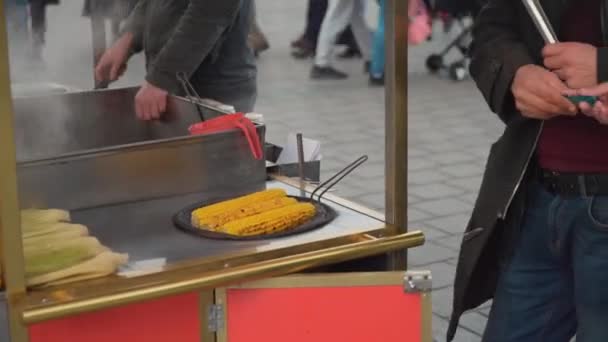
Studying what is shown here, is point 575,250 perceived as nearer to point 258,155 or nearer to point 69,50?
point 258,155

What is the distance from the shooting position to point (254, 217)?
1.92m

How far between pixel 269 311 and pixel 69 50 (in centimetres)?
169

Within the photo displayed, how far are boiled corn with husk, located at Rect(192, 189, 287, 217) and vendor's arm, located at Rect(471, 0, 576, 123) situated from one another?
488 millimetres

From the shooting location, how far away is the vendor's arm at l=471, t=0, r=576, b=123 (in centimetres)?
178

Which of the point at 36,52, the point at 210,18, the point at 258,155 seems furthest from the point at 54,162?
the point at 36,52

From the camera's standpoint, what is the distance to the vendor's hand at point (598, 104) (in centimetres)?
166

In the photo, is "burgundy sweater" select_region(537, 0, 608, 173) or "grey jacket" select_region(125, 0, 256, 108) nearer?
"burgundy sweater" select_region(537, 0, 608, 173)

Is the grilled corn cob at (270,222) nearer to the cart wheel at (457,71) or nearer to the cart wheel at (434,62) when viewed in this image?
the cart wheel at (457,71)

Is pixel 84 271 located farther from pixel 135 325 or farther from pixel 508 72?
pixel 508 72

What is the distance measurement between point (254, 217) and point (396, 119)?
34cm

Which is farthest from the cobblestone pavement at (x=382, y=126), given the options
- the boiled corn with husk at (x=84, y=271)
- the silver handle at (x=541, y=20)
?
the silver handle at (x=541, y=20)

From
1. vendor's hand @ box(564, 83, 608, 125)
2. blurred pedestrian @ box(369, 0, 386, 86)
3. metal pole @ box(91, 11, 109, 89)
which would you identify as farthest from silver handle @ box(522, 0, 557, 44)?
blurred pedestrian @ box(369, 0, 386, 86)

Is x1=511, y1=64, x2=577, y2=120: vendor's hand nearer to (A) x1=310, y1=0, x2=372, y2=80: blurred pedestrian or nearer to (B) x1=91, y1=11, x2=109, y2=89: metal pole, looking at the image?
(B) x1=91, y1=11, x2=109, y2=89: metal pole

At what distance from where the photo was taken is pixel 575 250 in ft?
6.29
